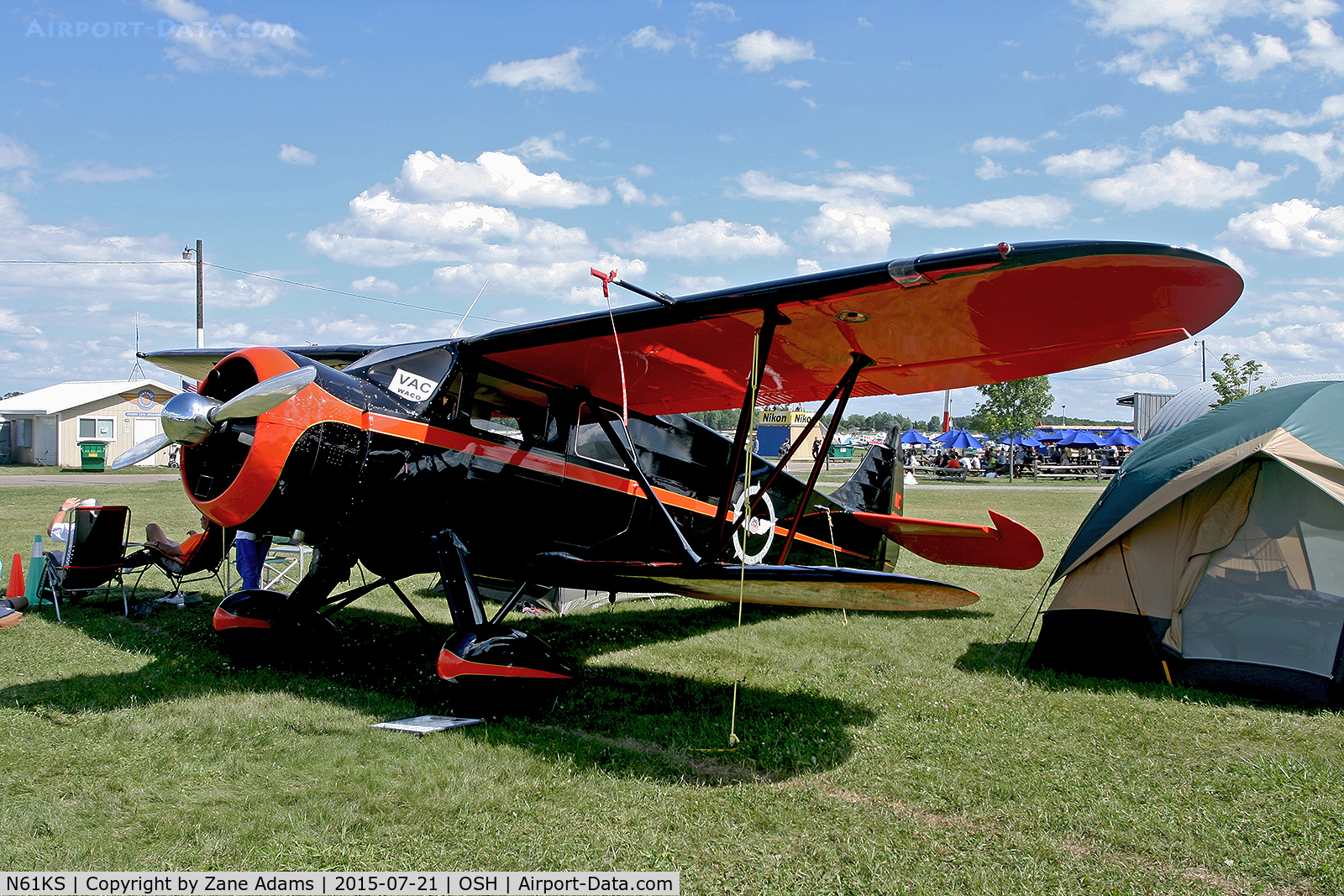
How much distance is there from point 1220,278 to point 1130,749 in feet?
8.96

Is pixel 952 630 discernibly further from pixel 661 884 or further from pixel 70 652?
pixel 70 652

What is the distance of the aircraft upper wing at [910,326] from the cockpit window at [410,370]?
0.26m

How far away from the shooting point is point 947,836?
11.7ft

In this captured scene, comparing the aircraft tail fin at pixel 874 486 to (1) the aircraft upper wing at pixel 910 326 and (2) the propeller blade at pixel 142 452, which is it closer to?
(1) the aircraft upper wing at pixel 910 326

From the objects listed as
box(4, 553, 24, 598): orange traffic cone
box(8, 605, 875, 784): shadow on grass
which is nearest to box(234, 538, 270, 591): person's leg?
box(8, 605, 875, 784): shadow on grass

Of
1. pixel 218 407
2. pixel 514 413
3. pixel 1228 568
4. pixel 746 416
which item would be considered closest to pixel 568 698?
pixel 514 413

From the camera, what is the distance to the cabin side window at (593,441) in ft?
21.3

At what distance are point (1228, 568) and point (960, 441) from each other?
4488 cm

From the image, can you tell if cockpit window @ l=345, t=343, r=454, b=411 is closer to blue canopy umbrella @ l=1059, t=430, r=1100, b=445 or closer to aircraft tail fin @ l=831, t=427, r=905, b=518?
aircraft tail fin @ l=831, t=427, r=905, b=518

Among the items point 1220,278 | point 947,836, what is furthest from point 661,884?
point 1220,278

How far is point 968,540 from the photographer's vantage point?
7547 millimetres

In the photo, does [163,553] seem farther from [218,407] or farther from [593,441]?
[593,441]

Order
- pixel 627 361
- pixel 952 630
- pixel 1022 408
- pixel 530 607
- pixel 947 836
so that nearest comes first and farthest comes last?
pixel 947 836, pixel 627 361, pixel 952 630, pixel 530 607, pixel 1022 408

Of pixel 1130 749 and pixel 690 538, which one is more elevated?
pixel 690 538
